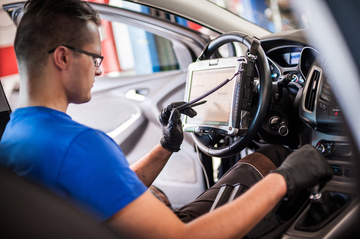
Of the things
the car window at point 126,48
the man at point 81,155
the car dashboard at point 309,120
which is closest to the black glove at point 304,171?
the man at point 81,155

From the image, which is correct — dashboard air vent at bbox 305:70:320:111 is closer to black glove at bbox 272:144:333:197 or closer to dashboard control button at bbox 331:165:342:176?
dashboard control button at bbox 331:165:342:176

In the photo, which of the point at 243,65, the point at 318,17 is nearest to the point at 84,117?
the point at 243,65

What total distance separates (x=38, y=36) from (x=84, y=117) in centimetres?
200

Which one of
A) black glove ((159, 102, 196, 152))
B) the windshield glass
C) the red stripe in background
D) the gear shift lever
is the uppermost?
the windshield glass

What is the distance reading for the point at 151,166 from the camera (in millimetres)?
1361

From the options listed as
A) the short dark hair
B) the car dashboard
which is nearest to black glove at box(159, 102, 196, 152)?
the car dashboard

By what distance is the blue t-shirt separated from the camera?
29.6 inches

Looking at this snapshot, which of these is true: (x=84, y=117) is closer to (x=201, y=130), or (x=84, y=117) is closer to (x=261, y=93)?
(x=201, y=130)

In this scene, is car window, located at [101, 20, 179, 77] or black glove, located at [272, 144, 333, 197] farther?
car window, located at [101, 20, 179, 77]

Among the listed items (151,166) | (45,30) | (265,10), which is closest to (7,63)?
(151,166)

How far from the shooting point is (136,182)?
2.62ft

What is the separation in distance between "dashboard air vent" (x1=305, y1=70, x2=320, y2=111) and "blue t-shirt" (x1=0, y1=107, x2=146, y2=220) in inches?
29.1

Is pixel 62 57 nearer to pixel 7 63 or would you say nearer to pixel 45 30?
pixel 45 30

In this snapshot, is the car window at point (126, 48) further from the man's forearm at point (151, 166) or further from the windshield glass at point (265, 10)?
the man's forearm at point (151, 166)
